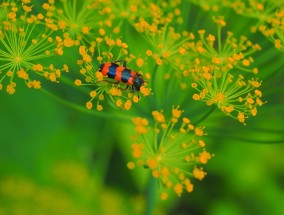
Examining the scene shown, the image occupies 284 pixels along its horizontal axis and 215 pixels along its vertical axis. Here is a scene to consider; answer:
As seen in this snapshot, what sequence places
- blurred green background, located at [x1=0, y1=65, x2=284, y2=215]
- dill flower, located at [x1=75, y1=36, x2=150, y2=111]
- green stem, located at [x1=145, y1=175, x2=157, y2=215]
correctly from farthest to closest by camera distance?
blurred green background, located at [x1=0, y1=65, x2=284, y2=215], green stem, located at [x1=145, y1=175, x2=157, y2=215], dill flower, located at [x1=75, y1=36, x2=150, y2=111]

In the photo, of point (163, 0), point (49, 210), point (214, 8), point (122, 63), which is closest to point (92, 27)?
point (122, 63)

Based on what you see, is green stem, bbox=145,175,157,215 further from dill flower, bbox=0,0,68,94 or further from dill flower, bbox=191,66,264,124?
dill flower, bbox=0,0,68,94

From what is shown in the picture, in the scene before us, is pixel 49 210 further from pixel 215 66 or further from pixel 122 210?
pixel 215 66

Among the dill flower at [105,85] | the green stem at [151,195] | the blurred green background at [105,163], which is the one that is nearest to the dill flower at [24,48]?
the dill flower at [105,85]

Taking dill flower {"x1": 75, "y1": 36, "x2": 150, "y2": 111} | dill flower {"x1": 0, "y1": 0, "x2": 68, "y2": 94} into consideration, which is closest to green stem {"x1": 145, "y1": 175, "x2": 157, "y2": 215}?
dill flower {"x1": 75, "y1": 36, "x2": 150, "y2": 111}

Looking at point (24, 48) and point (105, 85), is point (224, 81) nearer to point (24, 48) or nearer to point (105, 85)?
point (105, 85)
